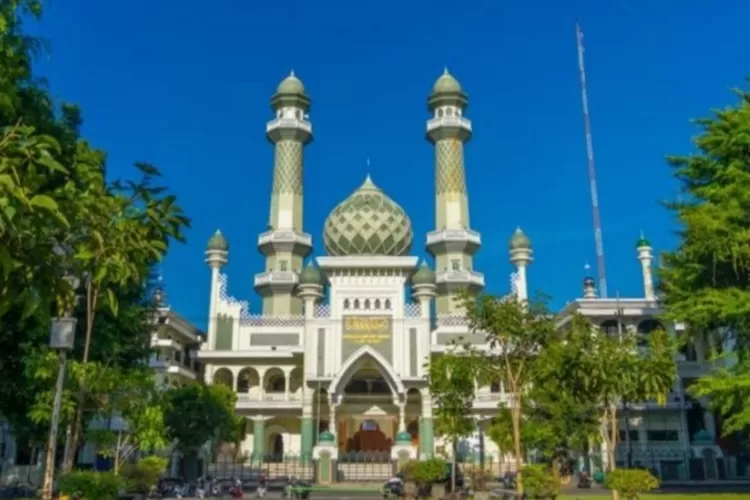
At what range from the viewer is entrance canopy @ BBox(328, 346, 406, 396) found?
4016 centimetres

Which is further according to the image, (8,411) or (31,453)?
(31,453)

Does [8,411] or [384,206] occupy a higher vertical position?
[384,206]

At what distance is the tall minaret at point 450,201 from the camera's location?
4991 cm

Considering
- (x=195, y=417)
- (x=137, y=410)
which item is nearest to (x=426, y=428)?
(x=195, y=417)

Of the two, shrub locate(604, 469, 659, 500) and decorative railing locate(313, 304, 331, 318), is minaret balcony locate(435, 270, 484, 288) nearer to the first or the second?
decorative railing locate(313, 304, 331, 318)

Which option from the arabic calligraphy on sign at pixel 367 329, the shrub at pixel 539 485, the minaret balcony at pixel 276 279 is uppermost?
the minaret balcony at pixel 276 279

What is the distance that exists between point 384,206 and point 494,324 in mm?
30001

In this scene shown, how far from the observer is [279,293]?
49.7m

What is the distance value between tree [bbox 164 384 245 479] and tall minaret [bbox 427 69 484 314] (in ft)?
65.2

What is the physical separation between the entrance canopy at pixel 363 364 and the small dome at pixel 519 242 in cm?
1419

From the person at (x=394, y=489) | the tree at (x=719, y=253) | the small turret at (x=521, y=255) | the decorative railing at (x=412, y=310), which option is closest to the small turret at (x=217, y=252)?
the decorative railing at (x=412, y=310)

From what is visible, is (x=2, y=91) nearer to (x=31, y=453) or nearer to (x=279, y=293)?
(x=31, y=453)

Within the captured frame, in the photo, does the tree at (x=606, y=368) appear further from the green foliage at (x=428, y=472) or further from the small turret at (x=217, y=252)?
the small turret at (x=217, y=252)

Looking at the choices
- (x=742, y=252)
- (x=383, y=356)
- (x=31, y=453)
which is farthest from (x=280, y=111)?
(x=742, y=252)
